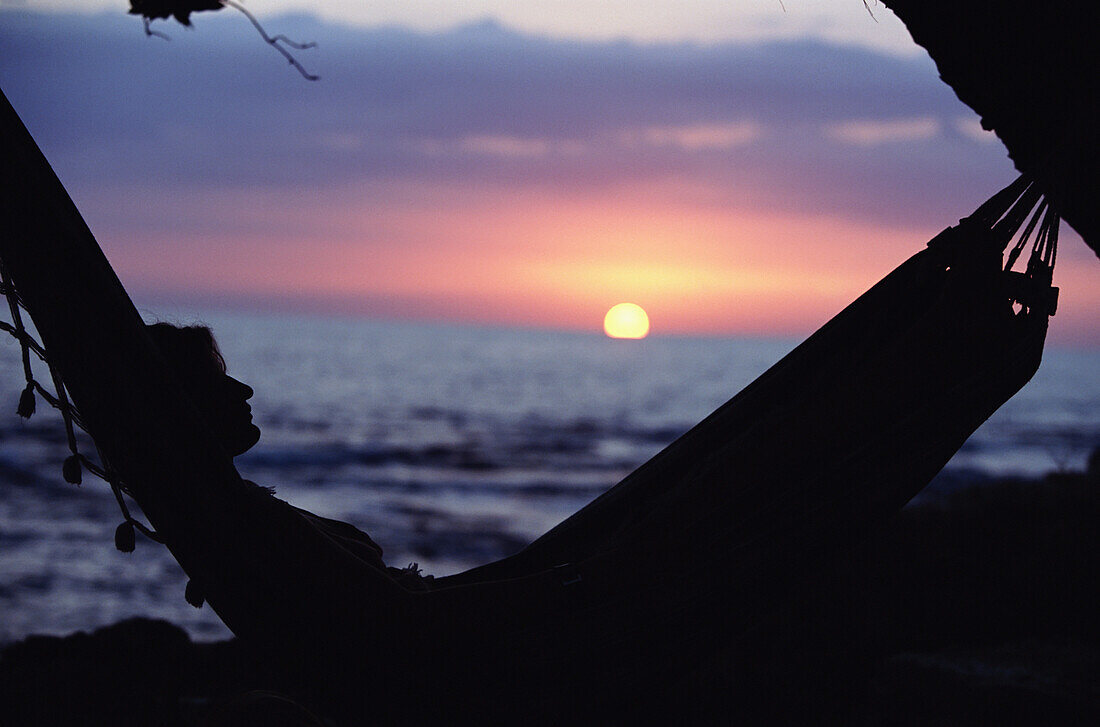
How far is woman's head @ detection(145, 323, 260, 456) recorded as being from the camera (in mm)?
1488

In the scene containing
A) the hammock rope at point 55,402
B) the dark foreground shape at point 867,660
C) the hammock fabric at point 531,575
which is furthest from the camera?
the dark foreground shape at point 867,660

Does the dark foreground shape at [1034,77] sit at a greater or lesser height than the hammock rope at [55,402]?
greater

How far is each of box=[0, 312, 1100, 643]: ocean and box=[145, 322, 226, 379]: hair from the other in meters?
0.15

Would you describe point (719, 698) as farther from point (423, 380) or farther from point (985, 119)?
point (423, 380)

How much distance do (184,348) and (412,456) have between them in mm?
12630

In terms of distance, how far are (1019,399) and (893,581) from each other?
83.3 ft

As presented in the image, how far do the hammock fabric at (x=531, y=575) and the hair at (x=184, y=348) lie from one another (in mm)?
185

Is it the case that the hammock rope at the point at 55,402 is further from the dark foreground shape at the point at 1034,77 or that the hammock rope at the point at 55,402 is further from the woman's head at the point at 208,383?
the dark foreground shape at the point at 1034,77

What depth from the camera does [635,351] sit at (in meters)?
48.0

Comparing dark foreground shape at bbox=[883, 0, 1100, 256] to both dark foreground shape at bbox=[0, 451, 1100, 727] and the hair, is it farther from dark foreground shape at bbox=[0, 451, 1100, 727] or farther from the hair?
the hair

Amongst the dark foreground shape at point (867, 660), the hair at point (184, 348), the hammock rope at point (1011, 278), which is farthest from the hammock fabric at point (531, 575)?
the dark foreground shape at point (867, 660)

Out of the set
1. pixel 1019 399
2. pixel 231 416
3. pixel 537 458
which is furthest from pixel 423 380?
pixel 231 416

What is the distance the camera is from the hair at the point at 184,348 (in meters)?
1.49

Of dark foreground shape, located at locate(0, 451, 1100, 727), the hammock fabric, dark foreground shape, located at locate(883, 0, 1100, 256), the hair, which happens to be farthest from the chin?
dark foreground shape, located at locate(883, 0, 1100, 256)
